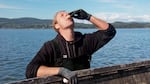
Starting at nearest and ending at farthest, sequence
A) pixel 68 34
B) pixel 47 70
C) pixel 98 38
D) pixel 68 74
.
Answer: pixel 68 74 < pixel 47 70 < pixel 68 34 < pixel 98 38

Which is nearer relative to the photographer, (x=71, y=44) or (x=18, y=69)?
(x=71, y=44)

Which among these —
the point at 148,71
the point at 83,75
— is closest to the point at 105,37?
the point at 83,75

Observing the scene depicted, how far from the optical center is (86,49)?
5.97 m

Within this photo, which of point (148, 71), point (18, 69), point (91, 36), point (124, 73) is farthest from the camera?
point (18, 69)

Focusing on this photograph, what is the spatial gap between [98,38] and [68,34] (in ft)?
1.91

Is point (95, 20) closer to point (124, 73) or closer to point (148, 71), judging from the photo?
point (124, 73)

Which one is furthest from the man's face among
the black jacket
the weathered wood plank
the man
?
the weathered wood plank

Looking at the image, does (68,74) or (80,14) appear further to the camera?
(80,14)

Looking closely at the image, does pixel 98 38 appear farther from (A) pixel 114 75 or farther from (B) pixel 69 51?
(A) pixel 114 75

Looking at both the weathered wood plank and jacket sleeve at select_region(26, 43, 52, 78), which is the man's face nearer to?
jacket sleeve at select_region(26, 43, 52, 78)

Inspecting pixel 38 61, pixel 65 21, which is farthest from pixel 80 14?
pixel 38 61

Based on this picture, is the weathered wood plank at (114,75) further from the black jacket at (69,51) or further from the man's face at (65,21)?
the man's face at (65,21)

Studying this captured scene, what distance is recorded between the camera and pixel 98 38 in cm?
604

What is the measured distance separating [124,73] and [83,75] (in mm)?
1270
